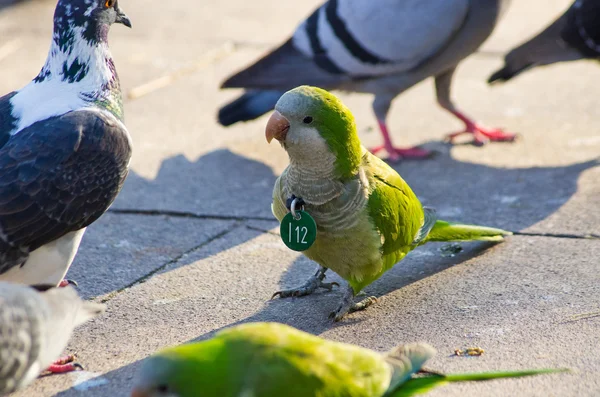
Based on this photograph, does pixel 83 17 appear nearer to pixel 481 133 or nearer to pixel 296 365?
pixel 296 365

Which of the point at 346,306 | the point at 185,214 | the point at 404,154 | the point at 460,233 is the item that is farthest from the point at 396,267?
the point at 404,154

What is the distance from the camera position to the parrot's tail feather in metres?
3.68

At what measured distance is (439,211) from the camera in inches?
177

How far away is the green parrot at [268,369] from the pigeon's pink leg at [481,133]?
3.15 meters

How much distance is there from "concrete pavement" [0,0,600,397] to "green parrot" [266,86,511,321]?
0.29 meters

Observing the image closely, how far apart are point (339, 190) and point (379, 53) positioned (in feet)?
7.27

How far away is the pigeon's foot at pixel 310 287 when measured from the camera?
3.60 metres

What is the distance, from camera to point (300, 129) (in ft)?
Answer: 10.2

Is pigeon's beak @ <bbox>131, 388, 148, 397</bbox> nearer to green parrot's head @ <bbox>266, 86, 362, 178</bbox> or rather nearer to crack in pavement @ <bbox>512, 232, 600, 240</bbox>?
green parrot's head @ <bbox>266, 86, 362, 178</bbox>

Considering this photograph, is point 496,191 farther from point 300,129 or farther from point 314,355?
point 314,355

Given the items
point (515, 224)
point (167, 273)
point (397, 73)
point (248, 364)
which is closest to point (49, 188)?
point (167, 273)

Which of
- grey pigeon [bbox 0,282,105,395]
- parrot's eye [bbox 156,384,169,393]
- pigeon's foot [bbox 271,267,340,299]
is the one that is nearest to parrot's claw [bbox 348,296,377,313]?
pigeon's foot [bbox 271,267,340,299]

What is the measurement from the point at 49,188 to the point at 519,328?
1.89 meters

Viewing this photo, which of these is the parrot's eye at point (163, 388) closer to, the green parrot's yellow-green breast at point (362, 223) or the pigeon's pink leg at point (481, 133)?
the green parrot's yellow-green breast at point (362, 223)
